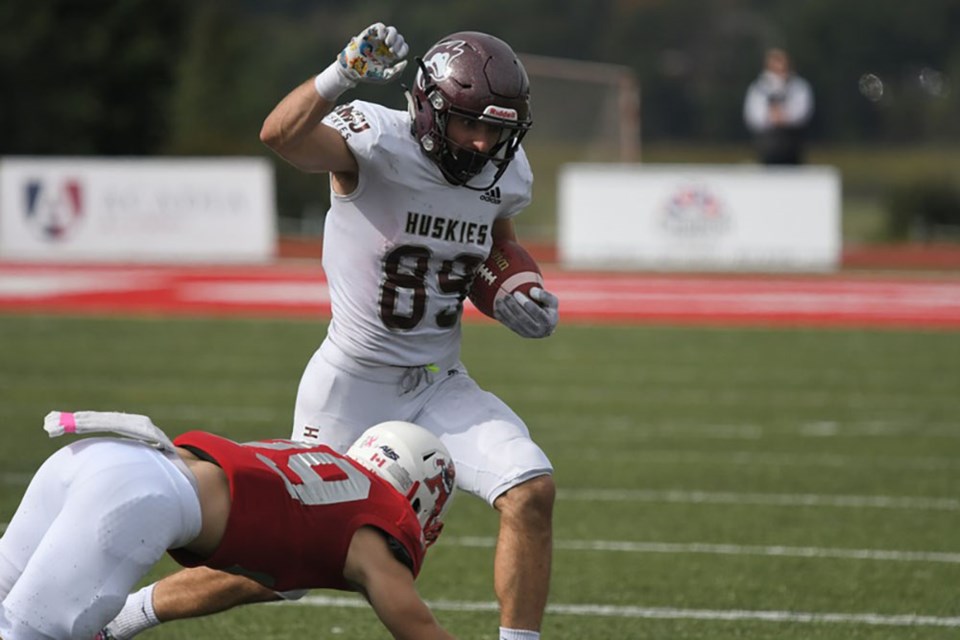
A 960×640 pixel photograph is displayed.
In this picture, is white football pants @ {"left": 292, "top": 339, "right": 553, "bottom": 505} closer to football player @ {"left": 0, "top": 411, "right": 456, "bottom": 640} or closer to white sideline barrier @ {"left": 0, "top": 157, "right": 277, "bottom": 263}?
football player @ {"left": 0, "top": 411, "right": 456, "bottom": 640}

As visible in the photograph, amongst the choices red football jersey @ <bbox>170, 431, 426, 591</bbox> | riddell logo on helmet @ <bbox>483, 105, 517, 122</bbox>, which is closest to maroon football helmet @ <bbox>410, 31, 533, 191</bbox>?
riddell logo on helmet @ <bbox>483, 105, 517, 122</bbox>

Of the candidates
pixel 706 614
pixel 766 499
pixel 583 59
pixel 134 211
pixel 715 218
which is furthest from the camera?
pixel 583 59

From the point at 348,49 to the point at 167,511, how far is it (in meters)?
1.28

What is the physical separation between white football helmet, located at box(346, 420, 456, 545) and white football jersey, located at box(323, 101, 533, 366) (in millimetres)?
1052

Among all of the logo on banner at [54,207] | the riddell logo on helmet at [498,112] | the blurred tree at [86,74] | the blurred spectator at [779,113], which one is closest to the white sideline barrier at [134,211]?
the logo on banner at [54,207]

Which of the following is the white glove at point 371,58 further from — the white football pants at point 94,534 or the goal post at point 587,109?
the goal post at point 587,109

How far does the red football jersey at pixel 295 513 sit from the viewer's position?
3387 millimetres

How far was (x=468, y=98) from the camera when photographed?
4391 millimetres

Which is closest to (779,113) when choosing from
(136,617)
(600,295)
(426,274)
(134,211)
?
(600,295)

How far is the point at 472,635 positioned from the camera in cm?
497

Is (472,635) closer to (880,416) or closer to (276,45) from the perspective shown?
(880,416)

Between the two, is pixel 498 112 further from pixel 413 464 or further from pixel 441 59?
pixel 413 464

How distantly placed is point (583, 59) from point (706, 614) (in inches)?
1688

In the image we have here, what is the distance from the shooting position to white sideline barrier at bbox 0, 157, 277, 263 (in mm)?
18641
